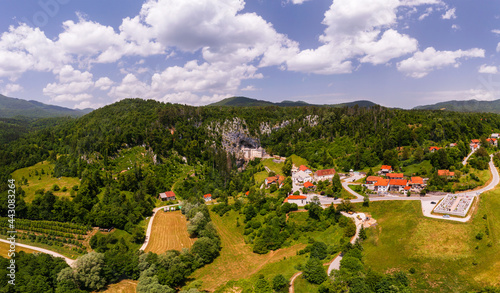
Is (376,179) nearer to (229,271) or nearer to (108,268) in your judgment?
(229,271)

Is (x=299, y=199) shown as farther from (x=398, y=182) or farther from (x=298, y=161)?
(x=298, y=161)

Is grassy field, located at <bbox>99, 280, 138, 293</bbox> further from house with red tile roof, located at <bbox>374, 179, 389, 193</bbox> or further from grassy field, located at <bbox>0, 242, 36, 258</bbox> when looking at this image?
house with red tile roof, located at <bbox>374, 179, 389, 193</bbox>

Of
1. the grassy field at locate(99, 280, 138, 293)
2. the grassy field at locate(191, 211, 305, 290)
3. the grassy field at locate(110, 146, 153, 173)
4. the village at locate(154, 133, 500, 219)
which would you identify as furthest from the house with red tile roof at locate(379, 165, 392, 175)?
the grassy field at locate(110, 146, 153, 173)

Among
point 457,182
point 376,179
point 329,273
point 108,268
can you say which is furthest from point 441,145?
point 108,268

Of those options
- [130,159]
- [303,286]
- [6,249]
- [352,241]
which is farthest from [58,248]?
[352,241]

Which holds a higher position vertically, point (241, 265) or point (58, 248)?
point (58, 248)
